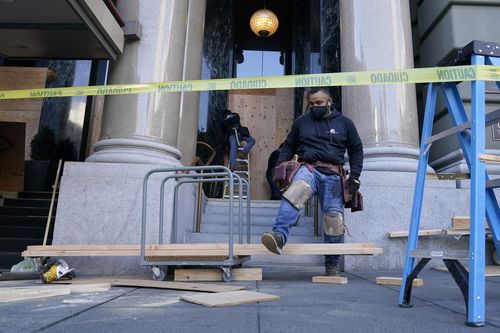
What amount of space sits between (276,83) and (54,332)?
108 inches

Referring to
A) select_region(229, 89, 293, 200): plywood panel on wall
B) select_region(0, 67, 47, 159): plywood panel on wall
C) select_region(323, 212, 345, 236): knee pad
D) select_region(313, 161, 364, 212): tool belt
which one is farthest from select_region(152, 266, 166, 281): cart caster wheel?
select_region(0, 67, 47, 159): plywood panel on wall

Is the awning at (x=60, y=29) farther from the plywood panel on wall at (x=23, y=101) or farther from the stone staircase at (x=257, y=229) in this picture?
the plywood panel on wall at (x=23, y=101)

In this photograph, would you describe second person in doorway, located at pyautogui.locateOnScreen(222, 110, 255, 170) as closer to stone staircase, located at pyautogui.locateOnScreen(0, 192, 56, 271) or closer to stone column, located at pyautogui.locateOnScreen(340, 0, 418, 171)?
stone column, located at pyautogui.locateOnScreen(340, 0, 418, 171)

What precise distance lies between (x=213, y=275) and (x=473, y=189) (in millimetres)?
2965

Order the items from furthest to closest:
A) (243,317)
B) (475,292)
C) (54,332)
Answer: (243,317) → (475,292) → (54,332)

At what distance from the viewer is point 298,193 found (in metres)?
4.34

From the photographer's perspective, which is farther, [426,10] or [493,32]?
[426,10]

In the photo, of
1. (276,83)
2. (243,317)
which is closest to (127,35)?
(276,83)

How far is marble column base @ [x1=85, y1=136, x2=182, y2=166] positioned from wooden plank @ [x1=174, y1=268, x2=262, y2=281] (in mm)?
1935

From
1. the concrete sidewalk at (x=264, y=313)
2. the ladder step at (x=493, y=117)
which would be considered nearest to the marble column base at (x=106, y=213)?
the concrete sidewalk at (x=264, y=313)

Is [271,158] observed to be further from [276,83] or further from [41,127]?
[276,83]

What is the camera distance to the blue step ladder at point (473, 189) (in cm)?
242

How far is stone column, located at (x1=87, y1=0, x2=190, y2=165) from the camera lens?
6.18 meters

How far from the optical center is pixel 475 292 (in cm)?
238
